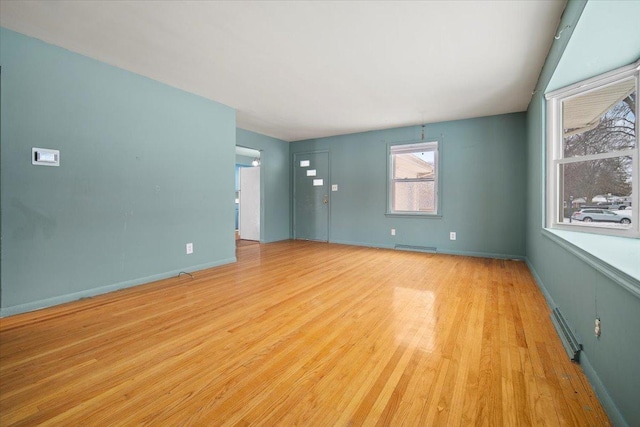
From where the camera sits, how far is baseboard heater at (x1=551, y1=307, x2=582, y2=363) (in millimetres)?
1621

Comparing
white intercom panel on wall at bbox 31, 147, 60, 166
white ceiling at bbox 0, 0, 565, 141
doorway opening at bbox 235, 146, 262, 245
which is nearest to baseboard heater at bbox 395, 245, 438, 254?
white ceiling at bbox 0, 0, 565, 141

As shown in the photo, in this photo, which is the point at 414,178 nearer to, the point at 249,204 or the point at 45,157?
the point at 249,204

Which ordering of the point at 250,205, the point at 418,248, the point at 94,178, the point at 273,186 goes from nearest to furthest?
the point at 94,178 < the point at 418,248 < the point at 273,186 < the point at 250,205

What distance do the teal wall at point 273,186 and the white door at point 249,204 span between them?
1.18 feet

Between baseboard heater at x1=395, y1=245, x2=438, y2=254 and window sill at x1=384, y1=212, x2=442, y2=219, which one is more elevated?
window sill at x1=384, y1=212, x2=442, y2=219

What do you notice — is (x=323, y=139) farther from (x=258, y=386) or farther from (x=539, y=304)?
(x=258, y=386)

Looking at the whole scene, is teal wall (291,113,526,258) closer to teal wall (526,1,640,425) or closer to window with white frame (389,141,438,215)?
window with white frame (389,141,438,215)

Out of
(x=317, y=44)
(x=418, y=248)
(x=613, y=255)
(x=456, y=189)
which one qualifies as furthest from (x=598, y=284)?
(x=418, y=248)

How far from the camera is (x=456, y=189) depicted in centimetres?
494

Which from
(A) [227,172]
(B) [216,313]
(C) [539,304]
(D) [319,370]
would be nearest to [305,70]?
(A) [227,172]

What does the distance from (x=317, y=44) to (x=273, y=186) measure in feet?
13.5

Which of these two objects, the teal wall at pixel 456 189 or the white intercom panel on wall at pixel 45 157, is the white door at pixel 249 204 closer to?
the teal wall at pixel 456 189

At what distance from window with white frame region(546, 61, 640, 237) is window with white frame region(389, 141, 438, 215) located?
7.66 ft

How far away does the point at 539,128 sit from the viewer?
310cm
